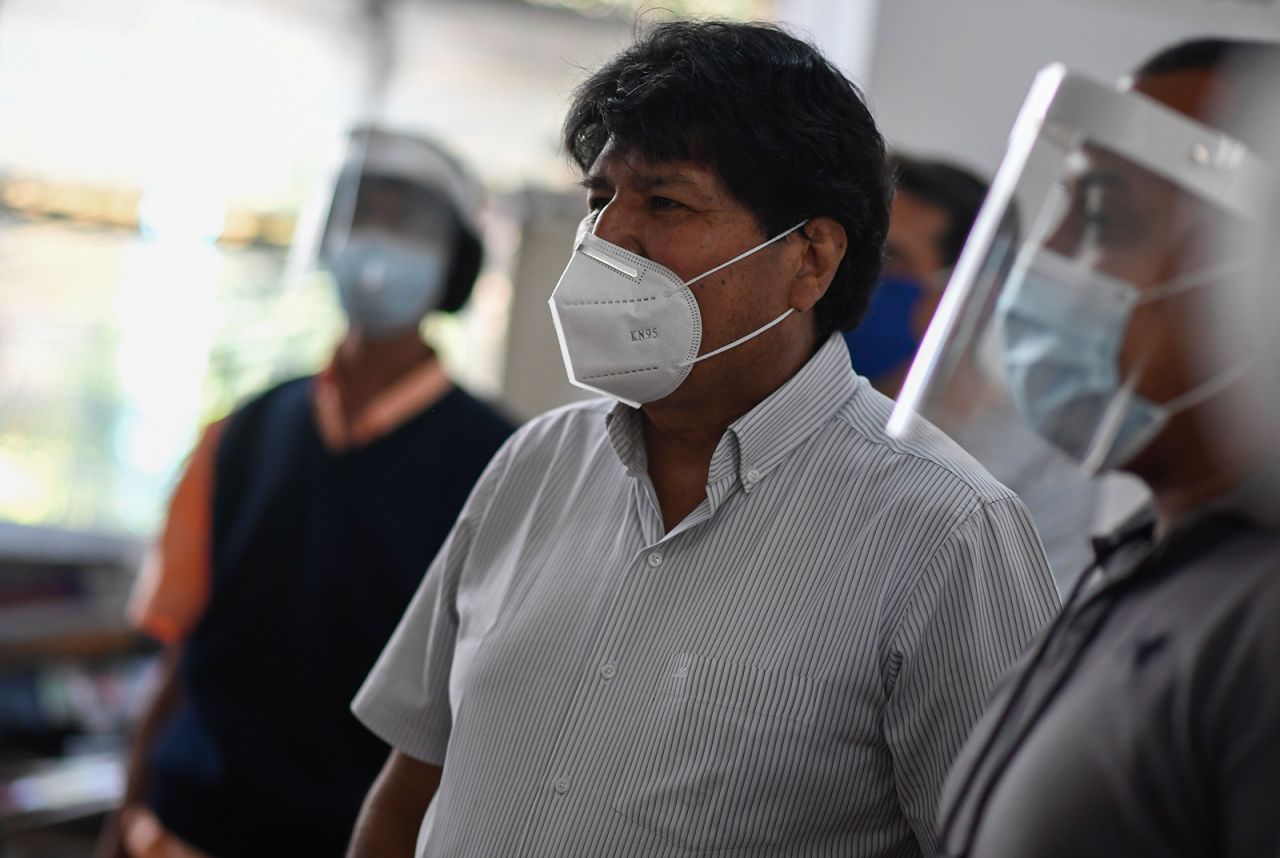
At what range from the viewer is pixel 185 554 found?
251cm

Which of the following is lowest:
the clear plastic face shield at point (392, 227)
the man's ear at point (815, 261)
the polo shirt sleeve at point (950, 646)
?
the clear plastic face shield at point (392, 227)

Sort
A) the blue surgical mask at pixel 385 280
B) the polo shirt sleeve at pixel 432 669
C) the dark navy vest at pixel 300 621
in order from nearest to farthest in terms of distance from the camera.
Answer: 1. the polo shirt sleeve at pixel 432 669
2. the dark navy vest at pixel 300 621
3. the blue surgical mask at pixel 385 280

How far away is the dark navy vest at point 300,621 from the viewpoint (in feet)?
Result: 7.32

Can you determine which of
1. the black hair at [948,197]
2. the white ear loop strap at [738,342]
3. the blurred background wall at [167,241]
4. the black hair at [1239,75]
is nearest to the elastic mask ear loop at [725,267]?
the white ear loop strap at [738,342]

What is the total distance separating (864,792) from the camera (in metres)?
1.23

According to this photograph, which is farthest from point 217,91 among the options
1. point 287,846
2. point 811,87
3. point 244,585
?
point 811,87

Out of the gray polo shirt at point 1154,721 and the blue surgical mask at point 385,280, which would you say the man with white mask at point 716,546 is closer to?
the gray polo shirt at point 1154,721

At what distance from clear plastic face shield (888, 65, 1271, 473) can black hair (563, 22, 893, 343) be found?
15 cm

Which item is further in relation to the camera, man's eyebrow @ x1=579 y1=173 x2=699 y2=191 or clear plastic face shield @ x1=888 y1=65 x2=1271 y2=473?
man's eyebrow @ x1=579 y1=173 x2=699 y2=191

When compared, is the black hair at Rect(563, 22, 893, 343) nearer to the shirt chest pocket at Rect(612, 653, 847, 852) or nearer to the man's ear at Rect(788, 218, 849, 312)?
the man's ear at Rect(788, 218, 849, 312)

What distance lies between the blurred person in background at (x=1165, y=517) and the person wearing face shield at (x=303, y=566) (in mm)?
1379

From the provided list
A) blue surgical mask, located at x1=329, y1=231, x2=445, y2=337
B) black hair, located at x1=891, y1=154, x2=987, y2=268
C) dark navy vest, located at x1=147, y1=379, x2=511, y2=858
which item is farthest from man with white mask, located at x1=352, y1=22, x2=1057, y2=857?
blue surgical mask, located at x1=329, y1=231, x2=445, y2=337

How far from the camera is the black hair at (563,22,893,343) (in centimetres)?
132

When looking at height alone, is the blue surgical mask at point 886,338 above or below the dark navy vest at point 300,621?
above
